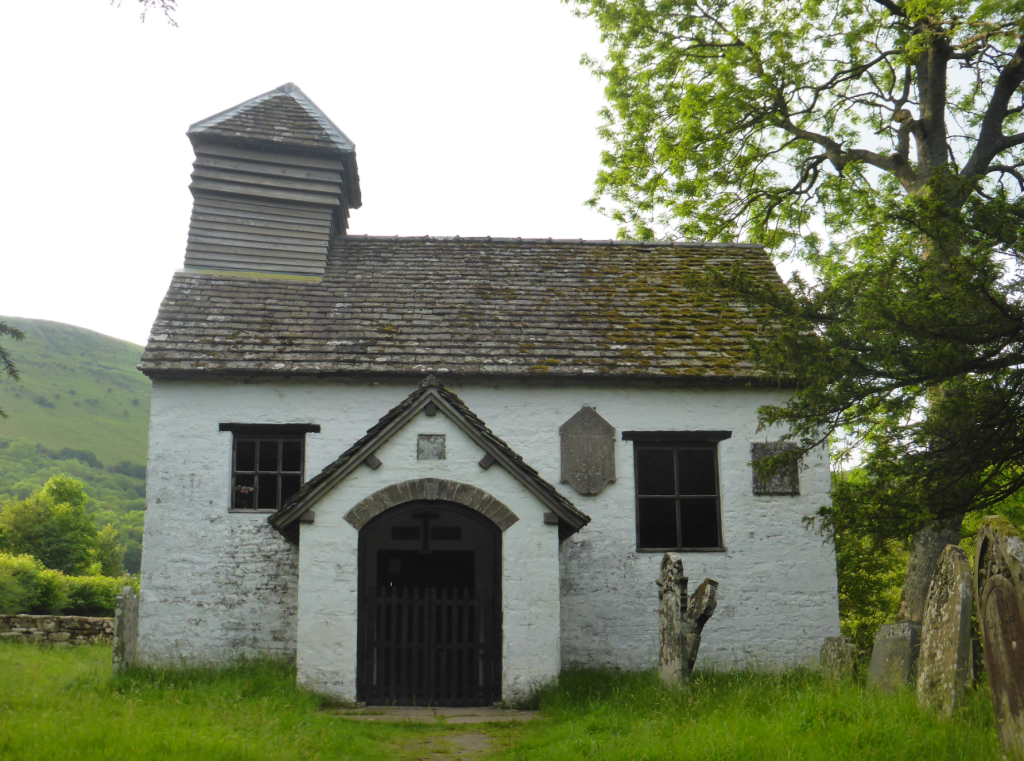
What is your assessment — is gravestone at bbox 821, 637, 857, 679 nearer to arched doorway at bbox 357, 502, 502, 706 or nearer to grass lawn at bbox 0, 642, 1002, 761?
grass lawn at bbox 0, 642, 1002, 761

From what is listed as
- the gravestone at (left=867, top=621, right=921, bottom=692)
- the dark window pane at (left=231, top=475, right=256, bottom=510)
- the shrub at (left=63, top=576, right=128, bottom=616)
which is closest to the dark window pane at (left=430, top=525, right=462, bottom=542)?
the dark window pane at (left=231, top=475, right=256, bottom=510)

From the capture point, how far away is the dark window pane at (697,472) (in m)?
12.9

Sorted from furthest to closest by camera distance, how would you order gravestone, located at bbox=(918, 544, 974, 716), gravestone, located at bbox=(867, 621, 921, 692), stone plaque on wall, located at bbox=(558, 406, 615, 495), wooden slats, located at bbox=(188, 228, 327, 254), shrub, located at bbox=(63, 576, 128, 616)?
1. shrub, located at bbox=(63, 576, 128, 616)
2. wooden slats, located at bbox=(188, 228, 327, 254)
3. stone plaque on wall, located at bbox=(558, 406, 615, 495)
4. gravestone, located at bbox=(867, 621, 921, 692)
5. gravestone, located at bbox=(918, 544, 974, 716)

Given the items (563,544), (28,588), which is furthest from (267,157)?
(28,588)

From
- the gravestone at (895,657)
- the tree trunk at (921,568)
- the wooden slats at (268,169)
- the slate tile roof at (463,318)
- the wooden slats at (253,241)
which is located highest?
the wooden slats at (268,169)

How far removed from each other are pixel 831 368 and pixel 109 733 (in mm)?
7281

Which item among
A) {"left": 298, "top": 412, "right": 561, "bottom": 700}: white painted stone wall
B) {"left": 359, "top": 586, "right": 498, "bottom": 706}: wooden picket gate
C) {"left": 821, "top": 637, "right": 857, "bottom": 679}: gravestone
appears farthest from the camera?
{"left": 359, "top": 586, "right": 498, "bottom": 706}: wooden picket gate

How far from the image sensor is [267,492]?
487 inches

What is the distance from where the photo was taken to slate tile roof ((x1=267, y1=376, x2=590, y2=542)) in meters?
10.2

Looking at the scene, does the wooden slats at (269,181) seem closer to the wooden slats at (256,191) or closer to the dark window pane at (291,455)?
the wooden slats at (256,191)

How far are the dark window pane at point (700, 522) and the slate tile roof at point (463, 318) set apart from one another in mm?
1986

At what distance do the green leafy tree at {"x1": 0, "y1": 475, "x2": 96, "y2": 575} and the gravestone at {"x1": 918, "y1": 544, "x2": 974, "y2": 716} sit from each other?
4229 centimetres

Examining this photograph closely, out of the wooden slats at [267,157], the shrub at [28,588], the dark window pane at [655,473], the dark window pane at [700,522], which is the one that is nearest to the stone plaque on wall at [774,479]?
the dark window pane at [700,522]

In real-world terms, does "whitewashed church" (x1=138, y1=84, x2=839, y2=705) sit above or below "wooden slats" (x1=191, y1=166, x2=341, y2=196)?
below
